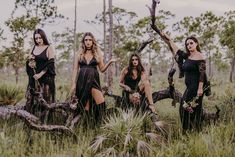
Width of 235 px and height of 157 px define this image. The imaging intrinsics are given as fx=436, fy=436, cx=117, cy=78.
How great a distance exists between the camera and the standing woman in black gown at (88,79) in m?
7.12

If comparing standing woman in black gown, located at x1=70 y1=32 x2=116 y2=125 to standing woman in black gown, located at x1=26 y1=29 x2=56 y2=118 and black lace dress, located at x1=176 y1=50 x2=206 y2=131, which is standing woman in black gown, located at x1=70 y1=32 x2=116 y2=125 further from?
black lace dress, located at x1=176 y1=50 x2=206 y2=131

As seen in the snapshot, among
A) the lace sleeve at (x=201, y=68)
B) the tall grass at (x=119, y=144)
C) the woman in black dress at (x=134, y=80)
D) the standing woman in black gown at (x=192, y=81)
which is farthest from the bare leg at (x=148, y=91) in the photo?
the tall grass at (x=119, y=144)

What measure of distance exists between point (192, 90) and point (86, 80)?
5.70 feet

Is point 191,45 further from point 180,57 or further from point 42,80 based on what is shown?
point 42,80

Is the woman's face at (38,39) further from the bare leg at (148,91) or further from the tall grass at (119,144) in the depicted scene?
the bare leg at (148,91)

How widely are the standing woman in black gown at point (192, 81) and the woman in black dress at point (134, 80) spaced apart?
810 mm

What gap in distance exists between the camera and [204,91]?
7238 millimetres

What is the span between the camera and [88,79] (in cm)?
713

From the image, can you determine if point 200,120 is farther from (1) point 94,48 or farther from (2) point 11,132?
(2) point 11,132

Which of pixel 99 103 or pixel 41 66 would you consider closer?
pixel 99 103

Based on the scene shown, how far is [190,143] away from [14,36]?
1422 centimetres

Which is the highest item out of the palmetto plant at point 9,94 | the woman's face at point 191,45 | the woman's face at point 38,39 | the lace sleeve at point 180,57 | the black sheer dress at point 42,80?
the woman's face at point 38,39

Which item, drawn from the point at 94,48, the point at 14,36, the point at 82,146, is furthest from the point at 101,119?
the point at 14,36

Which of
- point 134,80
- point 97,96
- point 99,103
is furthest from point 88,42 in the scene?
point 134,80
